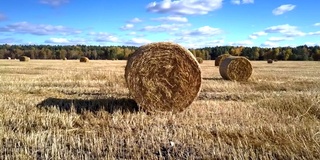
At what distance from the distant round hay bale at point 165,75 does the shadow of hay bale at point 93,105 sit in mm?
537

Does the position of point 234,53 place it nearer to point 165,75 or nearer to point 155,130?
point 165,75

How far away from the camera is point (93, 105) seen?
913cm

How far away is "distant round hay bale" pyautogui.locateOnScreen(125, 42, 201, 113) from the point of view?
9016 mm

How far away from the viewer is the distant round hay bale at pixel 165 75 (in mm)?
9016

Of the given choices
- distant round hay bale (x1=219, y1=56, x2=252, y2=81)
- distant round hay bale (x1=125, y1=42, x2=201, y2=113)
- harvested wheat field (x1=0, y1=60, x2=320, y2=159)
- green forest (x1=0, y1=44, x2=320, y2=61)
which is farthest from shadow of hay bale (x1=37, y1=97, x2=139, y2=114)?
green forest (x1=0, y1=44, x2=320, y2=61)

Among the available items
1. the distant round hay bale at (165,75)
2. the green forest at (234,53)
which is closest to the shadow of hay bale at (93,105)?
the distant round hay bale at (165,75)

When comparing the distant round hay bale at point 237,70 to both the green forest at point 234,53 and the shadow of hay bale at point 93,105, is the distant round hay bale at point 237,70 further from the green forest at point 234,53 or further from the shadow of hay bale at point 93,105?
the green forest at point 234,53

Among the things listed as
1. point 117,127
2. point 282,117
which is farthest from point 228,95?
point 117,127

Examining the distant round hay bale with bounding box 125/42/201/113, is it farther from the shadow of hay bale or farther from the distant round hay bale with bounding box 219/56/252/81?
the distant round hay bale with bounding box 219/56/252/81

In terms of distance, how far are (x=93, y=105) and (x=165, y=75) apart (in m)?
1.89

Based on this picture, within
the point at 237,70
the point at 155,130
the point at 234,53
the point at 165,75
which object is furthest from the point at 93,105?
the point at 234,53

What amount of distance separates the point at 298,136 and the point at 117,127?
3118 mm

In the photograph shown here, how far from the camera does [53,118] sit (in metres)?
7.39

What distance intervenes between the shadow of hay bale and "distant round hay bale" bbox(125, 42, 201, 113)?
537 millimetres
